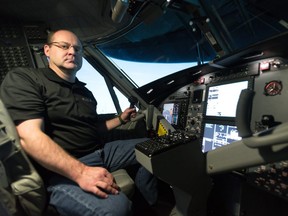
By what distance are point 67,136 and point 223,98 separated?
3.30 feet

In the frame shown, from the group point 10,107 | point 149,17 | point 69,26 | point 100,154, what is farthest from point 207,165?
point 69,26

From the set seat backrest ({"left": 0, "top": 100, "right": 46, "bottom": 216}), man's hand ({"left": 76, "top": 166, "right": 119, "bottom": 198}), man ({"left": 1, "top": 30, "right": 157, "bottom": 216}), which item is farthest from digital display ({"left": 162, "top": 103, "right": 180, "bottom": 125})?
seat backrest ({"left": 0, "top": 100, "right": 46, "bottom": 216})

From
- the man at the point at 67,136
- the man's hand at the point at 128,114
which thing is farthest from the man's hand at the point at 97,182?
the man's hand at the point at 128,114

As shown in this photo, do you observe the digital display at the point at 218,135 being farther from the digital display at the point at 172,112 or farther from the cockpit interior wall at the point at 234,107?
the digital display at the point at 172,112

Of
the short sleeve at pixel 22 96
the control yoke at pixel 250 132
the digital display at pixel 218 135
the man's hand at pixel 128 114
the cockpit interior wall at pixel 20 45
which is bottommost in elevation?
the digital display at pixel 218 135

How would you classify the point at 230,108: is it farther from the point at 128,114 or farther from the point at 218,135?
the point at 128,114

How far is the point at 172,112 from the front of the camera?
2029 millimetres

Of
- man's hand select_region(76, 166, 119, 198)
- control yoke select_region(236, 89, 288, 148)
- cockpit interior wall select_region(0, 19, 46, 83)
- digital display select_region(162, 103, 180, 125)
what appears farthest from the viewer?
digital display select_region(162, 103, 180, 125)

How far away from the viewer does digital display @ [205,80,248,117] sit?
1.42 meters

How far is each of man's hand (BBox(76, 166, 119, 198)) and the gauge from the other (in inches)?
35.9

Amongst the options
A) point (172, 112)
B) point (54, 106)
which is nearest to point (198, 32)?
point (172, 112)

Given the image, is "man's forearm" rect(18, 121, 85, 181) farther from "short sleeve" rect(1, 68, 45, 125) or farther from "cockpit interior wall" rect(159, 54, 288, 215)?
"cockpit interior wall" rect(159, 54, 288, 215)

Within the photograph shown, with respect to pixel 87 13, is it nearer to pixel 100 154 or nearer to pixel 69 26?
pixel 69 26

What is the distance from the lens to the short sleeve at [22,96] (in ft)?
3.44
